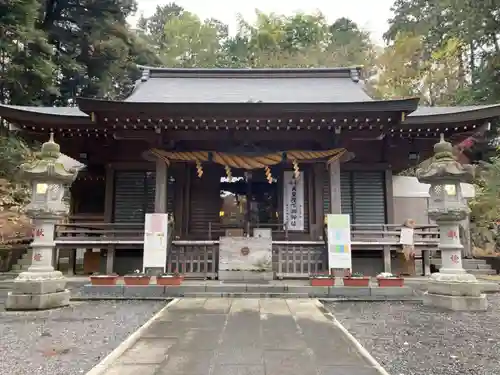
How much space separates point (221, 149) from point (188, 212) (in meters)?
2.03

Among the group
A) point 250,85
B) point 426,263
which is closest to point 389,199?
point 426,263

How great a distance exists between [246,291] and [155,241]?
2.31 m

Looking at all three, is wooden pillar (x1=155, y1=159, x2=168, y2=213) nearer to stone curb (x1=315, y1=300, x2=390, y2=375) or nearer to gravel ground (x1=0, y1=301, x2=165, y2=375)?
gravel ground (x1=0, y1=301, x2=165, y2=375)

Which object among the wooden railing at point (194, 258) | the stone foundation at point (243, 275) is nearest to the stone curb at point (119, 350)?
the stone foundation at point (243, 275)

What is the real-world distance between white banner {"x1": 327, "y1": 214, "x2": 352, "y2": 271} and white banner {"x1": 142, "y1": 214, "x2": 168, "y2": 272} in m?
3.58

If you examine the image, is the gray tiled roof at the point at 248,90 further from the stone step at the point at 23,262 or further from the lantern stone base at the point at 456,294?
the lantern stone base at the point at 456,294

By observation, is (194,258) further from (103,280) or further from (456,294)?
(456,294)

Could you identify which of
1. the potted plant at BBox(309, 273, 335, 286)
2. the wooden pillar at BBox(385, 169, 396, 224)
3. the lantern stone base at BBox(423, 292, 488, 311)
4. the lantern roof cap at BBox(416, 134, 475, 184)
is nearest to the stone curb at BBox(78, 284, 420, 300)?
the potted plant at BBox(309, 273, 335, 286)

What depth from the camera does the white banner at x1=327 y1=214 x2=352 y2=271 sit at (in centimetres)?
772

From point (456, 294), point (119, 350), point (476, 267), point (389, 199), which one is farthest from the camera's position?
point (389, 199)

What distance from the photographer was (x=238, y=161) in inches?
342

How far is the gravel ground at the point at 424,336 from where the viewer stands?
327 centimetres

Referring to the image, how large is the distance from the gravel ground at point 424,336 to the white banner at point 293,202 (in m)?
3.53

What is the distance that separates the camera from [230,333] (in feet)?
13.8
